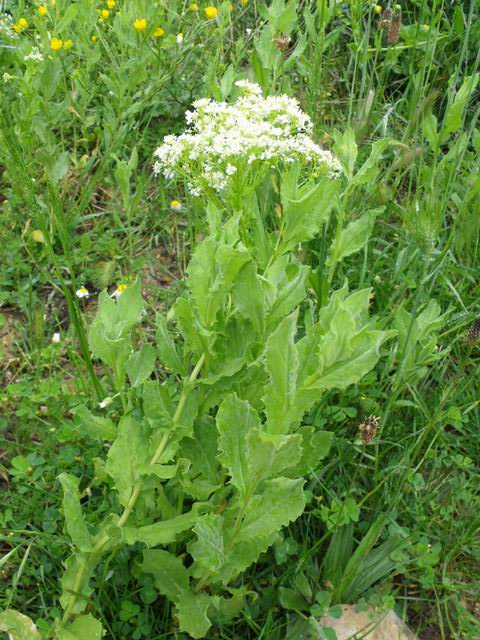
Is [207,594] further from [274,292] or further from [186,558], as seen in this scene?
[274,292]

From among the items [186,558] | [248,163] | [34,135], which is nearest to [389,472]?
[186,558]

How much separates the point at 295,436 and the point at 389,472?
855mm

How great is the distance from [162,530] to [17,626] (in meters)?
0.37

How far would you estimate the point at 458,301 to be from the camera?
2.39m

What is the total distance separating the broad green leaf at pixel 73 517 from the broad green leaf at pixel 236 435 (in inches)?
12.8

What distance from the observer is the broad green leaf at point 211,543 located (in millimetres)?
1396

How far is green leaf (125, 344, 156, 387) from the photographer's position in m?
1.62

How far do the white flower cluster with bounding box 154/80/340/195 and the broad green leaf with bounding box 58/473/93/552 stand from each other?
27.0 inches

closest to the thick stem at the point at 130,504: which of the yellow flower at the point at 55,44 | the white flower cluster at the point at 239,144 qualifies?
the white flower cluster at the point at 239,144

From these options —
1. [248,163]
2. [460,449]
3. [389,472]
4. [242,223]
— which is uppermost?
[248,163]

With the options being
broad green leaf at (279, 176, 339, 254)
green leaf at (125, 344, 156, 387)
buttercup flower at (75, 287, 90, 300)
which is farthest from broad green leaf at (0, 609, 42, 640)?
buttercup flower at (75, 287, 90, 300)

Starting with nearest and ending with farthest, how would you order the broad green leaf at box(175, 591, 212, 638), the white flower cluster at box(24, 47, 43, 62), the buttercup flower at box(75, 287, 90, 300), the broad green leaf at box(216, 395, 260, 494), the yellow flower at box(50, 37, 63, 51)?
the broad green leaf at box(216, 395, 260, 494), the broad green leaf at box(175, 591, 212, 638), the buttercup flower at box(75, 287, 90, 300), the white flower cluster at box(24, 47, 43, 62), the yellow flower at box(50, 37, 63, 51)

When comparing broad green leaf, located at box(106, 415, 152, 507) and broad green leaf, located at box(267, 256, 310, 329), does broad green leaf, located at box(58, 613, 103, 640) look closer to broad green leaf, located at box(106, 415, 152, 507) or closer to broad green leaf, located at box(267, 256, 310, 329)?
broad green leaf, located at box(106, 415, 152, 507)

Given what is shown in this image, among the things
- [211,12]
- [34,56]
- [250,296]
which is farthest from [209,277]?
[211,12]
